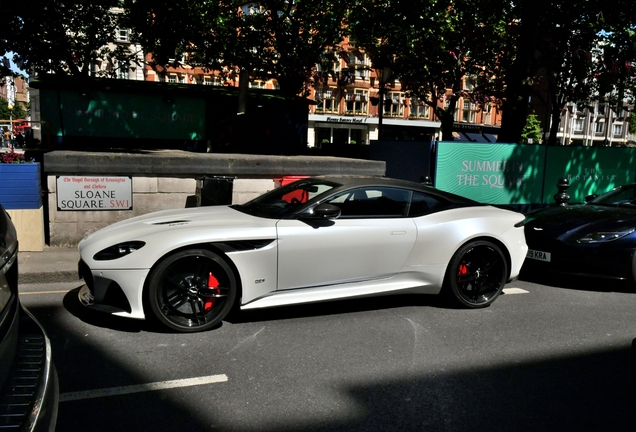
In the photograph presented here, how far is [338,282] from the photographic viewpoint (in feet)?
17.1

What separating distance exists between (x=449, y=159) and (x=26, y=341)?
9.31 metres

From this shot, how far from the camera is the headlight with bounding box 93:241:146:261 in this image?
464 cm

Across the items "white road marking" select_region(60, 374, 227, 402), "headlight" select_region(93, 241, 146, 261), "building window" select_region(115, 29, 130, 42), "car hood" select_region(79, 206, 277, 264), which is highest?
"building window" select_region(115, 29, 130, 42)

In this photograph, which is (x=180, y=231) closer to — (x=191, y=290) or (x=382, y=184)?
(x=191, y=290)

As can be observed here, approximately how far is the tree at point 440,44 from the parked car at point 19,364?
13176 mm

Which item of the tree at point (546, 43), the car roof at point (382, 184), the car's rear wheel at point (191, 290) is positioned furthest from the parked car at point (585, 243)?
the tree at point (546, 43)

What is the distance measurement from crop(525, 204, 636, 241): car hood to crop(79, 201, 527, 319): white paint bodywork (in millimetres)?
1530

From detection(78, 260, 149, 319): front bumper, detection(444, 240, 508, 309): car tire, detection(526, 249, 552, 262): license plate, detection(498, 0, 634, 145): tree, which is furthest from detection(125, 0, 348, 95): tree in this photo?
detection(78, 260, 149, 319): front bumper

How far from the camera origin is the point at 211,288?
4.77m

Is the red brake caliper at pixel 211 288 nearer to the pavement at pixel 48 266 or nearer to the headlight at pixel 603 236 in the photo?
the pavement at pixel 48 266

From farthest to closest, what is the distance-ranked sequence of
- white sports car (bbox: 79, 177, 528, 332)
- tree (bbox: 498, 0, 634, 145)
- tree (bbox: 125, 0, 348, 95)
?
Result: tree (bbox: 125, 0, 348, 95)
tree (bbox: 498, 0, 634, 145)
white sports car (bbox: 79, 177, 528, 332)

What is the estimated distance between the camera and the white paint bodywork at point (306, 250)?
464 centimetres

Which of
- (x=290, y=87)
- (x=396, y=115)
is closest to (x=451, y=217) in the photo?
(x=290, y=87)

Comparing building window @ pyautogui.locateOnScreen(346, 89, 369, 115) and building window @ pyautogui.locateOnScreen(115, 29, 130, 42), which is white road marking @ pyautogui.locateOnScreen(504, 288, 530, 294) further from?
building window @ pyautogui.locateOnScreen(346, 89, 369, 115)
